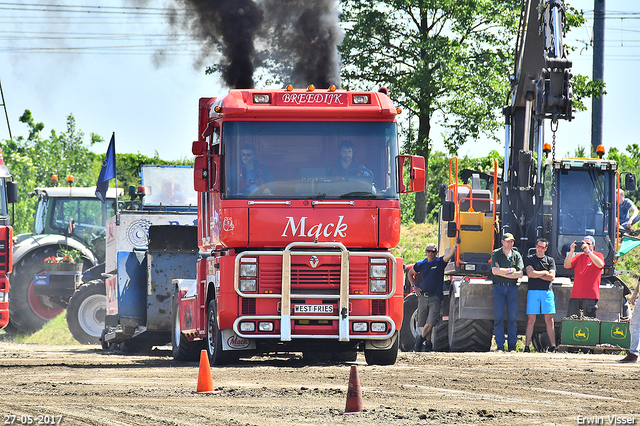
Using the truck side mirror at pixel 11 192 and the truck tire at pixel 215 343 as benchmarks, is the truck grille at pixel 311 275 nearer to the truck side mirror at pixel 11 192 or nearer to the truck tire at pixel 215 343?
the truck tire at pixel 215 343

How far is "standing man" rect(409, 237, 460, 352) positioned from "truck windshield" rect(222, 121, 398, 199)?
17.7ft

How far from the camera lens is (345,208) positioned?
1235 cm

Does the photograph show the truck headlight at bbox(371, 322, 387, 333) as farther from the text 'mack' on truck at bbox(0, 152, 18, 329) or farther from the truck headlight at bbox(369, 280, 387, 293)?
the text 'mack' on truck at bbox(0, 152, 18, 329)

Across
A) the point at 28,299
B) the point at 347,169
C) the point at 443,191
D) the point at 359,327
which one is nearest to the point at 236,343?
the point at 359,327

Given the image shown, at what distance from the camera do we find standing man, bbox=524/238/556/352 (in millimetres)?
16188

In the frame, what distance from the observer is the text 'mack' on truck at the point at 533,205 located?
651 inches

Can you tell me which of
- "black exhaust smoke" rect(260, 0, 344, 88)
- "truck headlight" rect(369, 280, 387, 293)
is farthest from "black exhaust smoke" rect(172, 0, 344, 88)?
"truck headlight" rect(369, 280, 387, 293)

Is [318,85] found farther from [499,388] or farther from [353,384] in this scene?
[353,384]

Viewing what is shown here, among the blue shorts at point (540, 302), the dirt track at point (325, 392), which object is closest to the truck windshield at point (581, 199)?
the blue shorts at point (540, 302)

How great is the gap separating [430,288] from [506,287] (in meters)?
1.68

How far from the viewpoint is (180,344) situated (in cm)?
1515

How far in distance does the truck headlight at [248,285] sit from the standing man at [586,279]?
20.1 feet

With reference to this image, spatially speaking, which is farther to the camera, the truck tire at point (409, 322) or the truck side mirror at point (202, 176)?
the truck tire at point (409, 322)

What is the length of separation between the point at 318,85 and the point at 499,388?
345 inches
